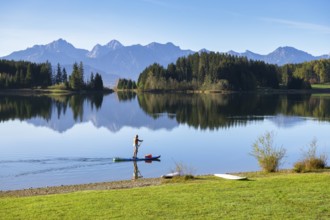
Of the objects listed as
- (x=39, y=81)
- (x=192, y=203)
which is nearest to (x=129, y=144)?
(x=192, y=203)

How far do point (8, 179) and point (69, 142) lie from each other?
18.0 meters

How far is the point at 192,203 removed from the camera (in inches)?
602

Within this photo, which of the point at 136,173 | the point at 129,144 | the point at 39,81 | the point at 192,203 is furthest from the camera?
the point at 39,81

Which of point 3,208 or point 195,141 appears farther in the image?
point 195,141

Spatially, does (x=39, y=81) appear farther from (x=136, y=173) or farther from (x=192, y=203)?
(x=192, y=203)

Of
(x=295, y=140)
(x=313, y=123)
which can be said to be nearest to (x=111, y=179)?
(x=295, y=140)

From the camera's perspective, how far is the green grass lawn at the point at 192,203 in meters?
13.8

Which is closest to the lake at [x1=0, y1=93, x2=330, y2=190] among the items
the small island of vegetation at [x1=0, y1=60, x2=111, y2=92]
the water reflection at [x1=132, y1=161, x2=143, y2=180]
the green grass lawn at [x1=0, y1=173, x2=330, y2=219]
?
the water reflection at [x1=132, y1=161, x2=143, y2=180]

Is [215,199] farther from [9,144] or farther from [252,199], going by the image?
[9,144]

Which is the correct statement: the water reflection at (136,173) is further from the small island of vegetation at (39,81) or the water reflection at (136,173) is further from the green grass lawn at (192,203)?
the small island of vegetation at (39,81)

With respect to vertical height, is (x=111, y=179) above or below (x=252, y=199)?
below

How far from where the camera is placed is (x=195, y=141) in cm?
4769

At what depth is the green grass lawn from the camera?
1381cm

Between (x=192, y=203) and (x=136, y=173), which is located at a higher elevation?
(x=192, y=203)
